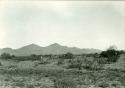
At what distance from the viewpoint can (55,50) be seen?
65.2 m

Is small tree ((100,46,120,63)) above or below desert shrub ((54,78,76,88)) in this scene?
above

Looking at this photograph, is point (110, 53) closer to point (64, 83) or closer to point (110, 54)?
point (110, 54)

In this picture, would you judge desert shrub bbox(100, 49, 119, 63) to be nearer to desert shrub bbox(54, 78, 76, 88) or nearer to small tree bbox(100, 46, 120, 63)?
small tree bbox(100, 46, 120, 63)

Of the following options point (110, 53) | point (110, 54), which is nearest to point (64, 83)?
point (110, 54)

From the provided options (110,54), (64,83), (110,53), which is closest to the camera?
(64,83)

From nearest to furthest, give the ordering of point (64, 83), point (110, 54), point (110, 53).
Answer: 1. point (64, 83)
2. point (110, 54)
3. point (110, 53)

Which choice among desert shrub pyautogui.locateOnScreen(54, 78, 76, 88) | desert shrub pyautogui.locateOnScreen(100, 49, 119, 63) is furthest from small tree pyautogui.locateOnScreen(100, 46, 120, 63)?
desert shrub pyautogui.locateOnScreen(54, 78, 76, 88)

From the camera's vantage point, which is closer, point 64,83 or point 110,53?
point 64,83

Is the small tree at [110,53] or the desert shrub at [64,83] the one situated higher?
the small tree at [110,53]

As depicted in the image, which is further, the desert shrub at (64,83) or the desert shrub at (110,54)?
the desert shrub at (110,54)

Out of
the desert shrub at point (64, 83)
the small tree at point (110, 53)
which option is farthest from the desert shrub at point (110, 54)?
the desert shrub at point (64, 83)

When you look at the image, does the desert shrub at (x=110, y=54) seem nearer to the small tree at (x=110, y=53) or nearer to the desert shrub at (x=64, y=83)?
the small tree at (x=110, y=53)

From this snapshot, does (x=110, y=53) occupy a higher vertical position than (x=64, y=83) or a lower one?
higher

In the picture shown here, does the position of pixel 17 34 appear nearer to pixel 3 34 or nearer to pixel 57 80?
pixel 3 34
